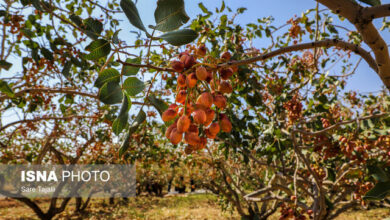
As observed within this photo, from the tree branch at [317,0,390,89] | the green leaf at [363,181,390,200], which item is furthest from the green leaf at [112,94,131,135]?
the green leaf at [363,181,390,200]

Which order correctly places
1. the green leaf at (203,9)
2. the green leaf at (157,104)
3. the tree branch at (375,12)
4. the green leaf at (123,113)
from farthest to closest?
the green leaf at (203,9) → the green leaf at (157,104) → the green leaf at (123,113) → the tree branch at (375,12)

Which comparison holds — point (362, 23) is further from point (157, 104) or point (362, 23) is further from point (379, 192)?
point (157, 104)

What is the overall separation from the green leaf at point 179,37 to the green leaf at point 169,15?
35 millimetres

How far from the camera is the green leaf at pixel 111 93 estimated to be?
28.8 inches

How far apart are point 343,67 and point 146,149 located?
15.9ft

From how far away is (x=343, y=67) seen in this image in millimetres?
4621

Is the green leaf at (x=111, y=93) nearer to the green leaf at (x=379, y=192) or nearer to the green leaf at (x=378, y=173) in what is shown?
the green leaf at (x=379, y=192)

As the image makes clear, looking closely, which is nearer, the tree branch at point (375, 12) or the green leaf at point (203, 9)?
the tree branch at point (375, 12)

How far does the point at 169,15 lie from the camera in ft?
2.28

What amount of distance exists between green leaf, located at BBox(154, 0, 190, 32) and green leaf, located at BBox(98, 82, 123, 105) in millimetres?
233

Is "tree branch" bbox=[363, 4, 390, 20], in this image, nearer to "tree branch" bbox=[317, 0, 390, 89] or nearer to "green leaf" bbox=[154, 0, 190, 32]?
"tree branch" bbox=[317, 0, 390, 89]

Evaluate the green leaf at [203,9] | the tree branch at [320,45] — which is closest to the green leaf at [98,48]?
the tree branch at [320,45]

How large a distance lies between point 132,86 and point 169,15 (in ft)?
0.86

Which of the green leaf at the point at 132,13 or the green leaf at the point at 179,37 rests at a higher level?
the green leaf at the point at 132,13
